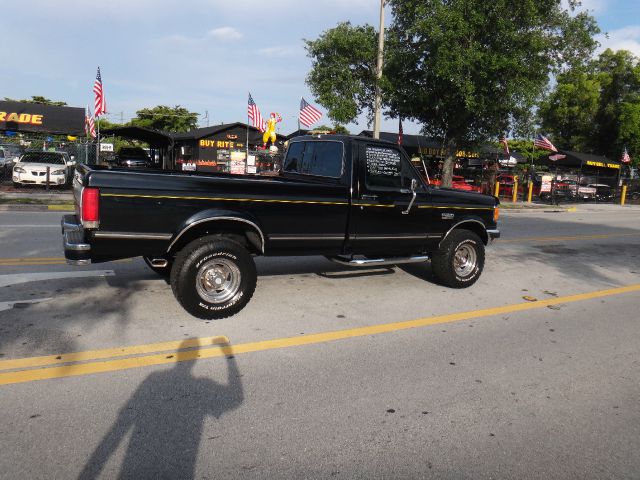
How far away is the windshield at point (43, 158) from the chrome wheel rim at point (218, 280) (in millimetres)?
18468

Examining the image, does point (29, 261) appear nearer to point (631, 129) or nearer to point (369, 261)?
point (369, 261)

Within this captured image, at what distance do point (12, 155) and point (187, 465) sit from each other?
30.4m

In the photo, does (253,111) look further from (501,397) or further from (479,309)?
(501,397)

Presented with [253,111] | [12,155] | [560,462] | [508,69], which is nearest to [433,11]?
[508,69]

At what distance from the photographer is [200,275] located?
495cm

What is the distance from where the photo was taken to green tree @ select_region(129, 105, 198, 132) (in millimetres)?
56875

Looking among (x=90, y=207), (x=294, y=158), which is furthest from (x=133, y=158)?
(x=90, y=207)

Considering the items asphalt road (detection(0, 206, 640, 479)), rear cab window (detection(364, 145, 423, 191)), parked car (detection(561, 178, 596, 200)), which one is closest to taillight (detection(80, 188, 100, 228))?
asphalt road (detection(0, 206, 640, 479))

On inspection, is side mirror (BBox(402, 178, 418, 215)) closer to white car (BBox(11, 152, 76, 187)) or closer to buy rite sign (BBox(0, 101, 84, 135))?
white car (BBox(11, 152, 76, 187))

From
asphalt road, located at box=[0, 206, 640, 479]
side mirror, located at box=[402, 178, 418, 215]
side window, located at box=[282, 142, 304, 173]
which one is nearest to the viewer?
asphalt road, located at box=[0, 206, 640, 479]

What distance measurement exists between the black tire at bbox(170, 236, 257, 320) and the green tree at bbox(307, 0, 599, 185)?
1593cm

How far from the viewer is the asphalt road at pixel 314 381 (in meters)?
2.85

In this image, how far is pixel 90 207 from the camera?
439cm

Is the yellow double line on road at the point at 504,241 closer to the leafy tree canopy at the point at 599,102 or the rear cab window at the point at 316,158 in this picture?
the rear cab window at the point at 316,158
